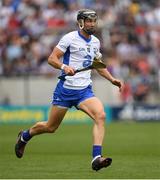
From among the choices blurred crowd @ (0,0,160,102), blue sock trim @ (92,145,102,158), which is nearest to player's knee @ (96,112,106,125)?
blue sock trim @ (92,145,102,158)

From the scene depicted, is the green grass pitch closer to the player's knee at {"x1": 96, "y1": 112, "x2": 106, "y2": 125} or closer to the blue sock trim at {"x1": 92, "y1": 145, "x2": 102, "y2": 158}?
the blue sock trim at {"x1": 92, "y1": 145, "x2": 102, "y2": 158}

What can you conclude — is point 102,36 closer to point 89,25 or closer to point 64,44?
point 89,25

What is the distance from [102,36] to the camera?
87.6 feet

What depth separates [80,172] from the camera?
11094 mm

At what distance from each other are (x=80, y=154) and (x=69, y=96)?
3.43 meters

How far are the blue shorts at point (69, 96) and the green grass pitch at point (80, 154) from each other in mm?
1005

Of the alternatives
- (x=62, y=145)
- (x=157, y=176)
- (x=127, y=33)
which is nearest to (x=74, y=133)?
(x=62, y=145)

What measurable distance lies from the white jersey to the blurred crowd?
1421cm

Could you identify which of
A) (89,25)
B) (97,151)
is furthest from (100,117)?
(89,25)

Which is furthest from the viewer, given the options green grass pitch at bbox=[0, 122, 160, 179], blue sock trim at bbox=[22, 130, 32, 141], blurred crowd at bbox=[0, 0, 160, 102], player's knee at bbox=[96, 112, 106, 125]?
blurred crowd at bbox=[0, 0, 160, 102]

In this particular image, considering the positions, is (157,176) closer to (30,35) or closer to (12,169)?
(12,169)

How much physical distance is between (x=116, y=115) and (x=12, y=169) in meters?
16.5

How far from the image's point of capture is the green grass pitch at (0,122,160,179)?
35.5ft

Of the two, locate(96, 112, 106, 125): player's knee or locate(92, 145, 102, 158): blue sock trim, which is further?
locate(96, 112, 106, 125): player's knee
